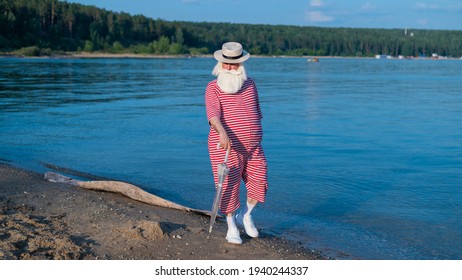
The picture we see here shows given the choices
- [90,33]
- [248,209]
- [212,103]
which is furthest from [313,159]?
[90,33]

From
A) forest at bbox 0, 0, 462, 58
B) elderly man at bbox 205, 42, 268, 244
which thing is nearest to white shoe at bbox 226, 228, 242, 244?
elderly man at bbox 205, 42, 268, 244

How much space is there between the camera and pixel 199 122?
19.0 meters

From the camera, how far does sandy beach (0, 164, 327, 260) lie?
228 inches

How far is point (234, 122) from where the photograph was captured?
623 cm

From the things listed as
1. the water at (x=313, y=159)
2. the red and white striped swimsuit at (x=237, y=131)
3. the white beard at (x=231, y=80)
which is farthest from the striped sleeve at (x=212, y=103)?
the water at (x=313, y=159)

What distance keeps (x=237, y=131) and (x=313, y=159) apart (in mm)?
6465

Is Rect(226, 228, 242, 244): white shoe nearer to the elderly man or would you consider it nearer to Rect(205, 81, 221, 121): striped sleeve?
the elderly man

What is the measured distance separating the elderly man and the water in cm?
120

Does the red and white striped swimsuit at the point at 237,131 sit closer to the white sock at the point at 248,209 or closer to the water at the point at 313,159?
the white sock at the point at 248,209

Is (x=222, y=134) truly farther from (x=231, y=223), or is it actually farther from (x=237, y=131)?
(x=231, y=223)

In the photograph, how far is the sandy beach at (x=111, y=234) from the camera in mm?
5789
